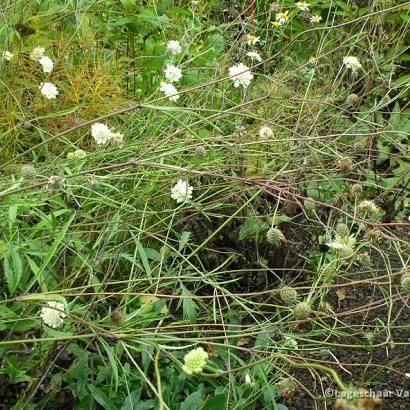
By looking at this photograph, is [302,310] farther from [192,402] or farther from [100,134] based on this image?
[100,134]

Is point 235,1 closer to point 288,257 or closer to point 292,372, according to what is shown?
point 288,257

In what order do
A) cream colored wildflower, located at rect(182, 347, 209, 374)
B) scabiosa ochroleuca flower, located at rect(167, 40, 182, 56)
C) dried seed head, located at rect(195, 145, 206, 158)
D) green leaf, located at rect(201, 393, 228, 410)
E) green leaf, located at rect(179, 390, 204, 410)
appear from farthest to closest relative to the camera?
1. scabiosa ochroleuca flower, located at rect(167, 40, 182, 56)
2. dried seed head, located at rect(195, 145, 206, 158)
3. green leaf, located at rect(179, 390, 204, 410)
4. green leaf, located at rect(201, 393, 228, 410)
5. cream colored wildflower, located at rect(182, 347, 209, 374)

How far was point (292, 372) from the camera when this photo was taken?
6.40 feet

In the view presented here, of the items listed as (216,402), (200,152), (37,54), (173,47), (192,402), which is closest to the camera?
(216,402)

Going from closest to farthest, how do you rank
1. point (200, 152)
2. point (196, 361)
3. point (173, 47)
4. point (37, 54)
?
1. point (196, 361)
2. point (200, 152)
3. point (37, 54)
4. point (173, 47)

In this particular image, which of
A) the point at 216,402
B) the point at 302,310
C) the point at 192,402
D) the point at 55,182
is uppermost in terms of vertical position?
the point at 55,182

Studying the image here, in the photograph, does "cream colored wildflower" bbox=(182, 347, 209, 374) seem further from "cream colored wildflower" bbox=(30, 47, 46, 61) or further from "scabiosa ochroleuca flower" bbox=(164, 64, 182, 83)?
"cream colored wildflower" bbox=(30, 47, 46, 61)

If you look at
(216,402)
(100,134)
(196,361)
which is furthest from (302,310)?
(100,134)

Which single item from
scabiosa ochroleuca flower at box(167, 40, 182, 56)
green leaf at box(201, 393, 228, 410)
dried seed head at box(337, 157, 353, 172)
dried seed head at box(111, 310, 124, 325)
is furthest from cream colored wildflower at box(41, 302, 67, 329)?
scabiosa ochroleuca flower at box(167, 40, 182, 56)

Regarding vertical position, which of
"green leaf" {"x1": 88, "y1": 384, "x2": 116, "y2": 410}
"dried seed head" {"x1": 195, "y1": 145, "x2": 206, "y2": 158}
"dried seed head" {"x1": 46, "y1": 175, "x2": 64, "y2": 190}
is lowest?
"green leaf" {"x1": 88, "y1": 384, "x2": 116, "y2": 410}

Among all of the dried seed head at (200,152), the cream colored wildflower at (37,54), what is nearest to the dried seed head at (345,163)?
the dried seed head at (200,152)

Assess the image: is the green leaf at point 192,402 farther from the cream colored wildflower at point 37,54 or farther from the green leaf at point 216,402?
the cream colored wildflower at point 37,54

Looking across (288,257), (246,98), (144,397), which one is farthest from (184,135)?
(144,397)

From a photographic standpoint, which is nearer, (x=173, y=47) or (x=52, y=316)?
(x=52, y=316)
